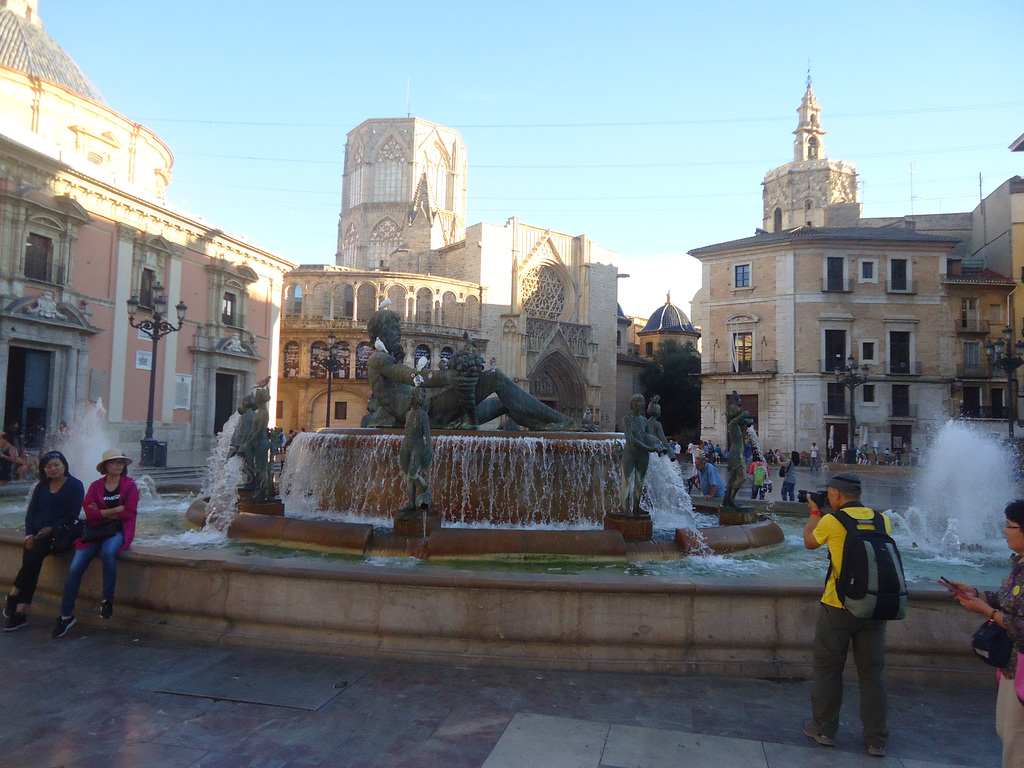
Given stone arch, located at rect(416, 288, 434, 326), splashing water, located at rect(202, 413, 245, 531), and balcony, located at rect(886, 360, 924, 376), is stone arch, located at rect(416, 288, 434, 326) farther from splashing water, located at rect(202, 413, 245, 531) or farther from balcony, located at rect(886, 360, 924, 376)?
splashing water, located at rect(202, 413, 245, 531)

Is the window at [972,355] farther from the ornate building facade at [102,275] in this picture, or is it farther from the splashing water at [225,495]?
the splashing water at [225,495]

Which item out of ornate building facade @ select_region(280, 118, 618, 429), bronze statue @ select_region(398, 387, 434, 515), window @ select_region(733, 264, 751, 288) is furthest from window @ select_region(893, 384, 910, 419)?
bronze statue @ select_region(398, 387, 434, 515)

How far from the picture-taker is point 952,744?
3412 mm

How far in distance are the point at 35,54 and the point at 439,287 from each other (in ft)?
74.8

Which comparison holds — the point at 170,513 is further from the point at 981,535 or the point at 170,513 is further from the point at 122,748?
the point at 981,535

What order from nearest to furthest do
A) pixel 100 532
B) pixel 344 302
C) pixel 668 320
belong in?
pixel 100 532 → pixel 344 302 → pixel 668 320

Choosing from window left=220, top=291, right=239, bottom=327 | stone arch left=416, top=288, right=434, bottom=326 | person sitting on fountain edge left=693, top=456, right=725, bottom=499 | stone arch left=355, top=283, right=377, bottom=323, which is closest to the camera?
person sitting on fountain edge left=693, top=456, right=725, bottom=499

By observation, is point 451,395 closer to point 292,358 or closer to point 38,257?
point 38,257

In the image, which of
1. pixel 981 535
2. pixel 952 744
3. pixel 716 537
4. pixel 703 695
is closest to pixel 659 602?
pixel 703 695

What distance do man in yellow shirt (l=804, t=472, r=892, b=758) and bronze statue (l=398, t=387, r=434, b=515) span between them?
3.61 metres

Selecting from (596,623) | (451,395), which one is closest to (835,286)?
(451,395)

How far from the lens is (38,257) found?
21.7 metres

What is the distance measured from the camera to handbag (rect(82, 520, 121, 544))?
4930mm

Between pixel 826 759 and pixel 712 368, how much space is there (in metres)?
35.9
